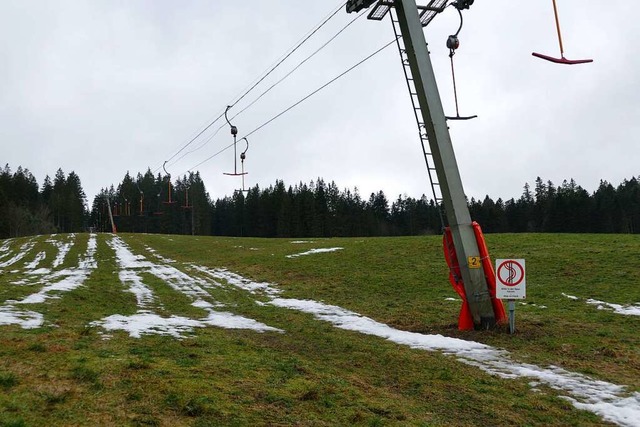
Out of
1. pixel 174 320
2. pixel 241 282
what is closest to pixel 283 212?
pixel 241 282

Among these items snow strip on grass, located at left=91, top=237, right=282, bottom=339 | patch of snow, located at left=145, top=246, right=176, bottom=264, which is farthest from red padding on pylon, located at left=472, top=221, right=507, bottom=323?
patch of snow, located at left=145, top=246, right=176, bottom=264

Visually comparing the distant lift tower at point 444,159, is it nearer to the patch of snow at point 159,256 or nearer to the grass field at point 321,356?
the grass field at point 321,356

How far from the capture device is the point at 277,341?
402 inches

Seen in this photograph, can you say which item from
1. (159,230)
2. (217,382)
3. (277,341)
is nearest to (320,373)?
(217,382)

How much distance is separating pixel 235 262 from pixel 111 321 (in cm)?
2183

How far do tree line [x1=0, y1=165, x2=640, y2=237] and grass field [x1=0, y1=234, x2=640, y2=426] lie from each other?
7192cm

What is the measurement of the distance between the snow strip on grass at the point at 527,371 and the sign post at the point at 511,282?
1.54 m

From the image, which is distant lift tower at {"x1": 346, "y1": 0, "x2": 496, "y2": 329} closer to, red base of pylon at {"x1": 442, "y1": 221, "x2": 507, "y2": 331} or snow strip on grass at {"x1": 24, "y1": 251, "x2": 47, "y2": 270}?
red base of pylon at {"x1": 442, "y1": 221, "x2": 507, "y2": 331}

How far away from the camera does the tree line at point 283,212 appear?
9444cm

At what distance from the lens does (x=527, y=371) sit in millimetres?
7805

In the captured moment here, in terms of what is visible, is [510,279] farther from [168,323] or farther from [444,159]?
[168,323]

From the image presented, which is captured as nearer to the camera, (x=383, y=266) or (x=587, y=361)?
(x=587, y=361)

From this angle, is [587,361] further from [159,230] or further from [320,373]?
[159,230]

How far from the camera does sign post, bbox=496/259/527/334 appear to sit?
1077 centimetres
